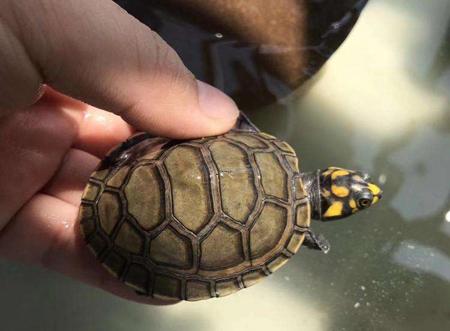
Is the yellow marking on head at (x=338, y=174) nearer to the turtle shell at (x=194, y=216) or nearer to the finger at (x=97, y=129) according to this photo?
the turtle shell at (x=194, y=216)

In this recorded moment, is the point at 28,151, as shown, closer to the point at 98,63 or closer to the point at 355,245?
the point at 98,63

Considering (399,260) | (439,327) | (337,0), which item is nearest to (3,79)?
(337,0)

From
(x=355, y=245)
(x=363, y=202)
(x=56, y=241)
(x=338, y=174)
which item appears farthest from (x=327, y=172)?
(x=56, y=241)

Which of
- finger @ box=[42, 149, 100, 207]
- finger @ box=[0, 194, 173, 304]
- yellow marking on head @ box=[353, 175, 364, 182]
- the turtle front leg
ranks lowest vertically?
finger @ box=[0, 194, 173, 304]

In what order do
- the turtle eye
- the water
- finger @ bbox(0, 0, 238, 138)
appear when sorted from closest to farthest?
finger @ bbox(0, 0, 238, 138) < the turtle eye < the water

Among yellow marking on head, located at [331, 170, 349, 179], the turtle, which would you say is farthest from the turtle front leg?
yellow marking on head, located at [331, 170, 349, 179]

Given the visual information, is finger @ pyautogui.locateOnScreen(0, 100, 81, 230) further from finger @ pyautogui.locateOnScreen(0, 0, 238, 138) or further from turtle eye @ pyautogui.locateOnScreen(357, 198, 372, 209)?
turtle eye @ pyautogui.locateOnScreen(357, 198, 372, 209)

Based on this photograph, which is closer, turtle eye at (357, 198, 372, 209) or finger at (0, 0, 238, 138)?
finger at (0, 0, 238, 138)

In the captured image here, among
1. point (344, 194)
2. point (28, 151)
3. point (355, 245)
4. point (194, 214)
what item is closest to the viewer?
point (194, 214)
